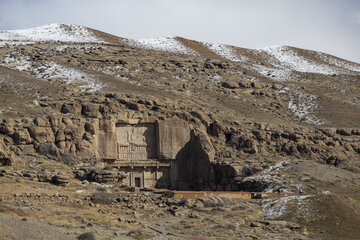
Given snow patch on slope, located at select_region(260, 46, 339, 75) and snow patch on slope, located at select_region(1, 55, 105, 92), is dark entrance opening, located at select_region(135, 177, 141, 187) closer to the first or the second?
snow patch on slope, located at select_region(1, 55, 105, 92)

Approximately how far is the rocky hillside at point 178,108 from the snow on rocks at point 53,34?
1267 millimetres

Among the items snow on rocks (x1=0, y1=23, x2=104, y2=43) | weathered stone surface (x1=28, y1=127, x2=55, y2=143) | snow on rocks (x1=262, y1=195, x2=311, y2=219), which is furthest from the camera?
snow on rocks (x1=0, y1=23, x2=104, y2=43)

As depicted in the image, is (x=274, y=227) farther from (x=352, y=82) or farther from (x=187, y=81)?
(x=352, y=82)

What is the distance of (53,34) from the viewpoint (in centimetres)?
9169

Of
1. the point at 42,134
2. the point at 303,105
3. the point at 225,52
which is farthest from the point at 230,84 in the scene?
the point at 225,52

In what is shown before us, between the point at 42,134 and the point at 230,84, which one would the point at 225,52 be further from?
the point at 42,134

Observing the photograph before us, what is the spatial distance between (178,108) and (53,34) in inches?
1813

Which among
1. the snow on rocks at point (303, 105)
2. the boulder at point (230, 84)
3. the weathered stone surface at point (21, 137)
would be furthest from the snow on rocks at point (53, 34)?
the weathered stone surface at point (21, 137)

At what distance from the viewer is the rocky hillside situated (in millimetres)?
42062

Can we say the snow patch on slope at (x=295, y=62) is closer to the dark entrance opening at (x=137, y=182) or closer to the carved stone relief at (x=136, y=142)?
the carved stone relief at (x=136, y=142)

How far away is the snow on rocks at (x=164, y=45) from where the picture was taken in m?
87.9

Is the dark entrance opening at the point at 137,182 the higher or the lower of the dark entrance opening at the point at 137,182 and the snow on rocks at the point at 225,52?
the lower

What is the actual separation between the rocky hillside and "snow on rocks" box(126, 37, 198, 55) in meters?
1.49

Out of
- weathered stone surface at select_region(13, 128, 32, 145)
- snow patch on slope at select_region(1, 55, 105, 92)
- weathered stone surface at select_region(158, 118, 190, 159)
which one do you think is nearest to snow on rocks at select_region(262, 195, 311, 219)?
weathered stone surface at select_region(158, 118, 190, 159)
